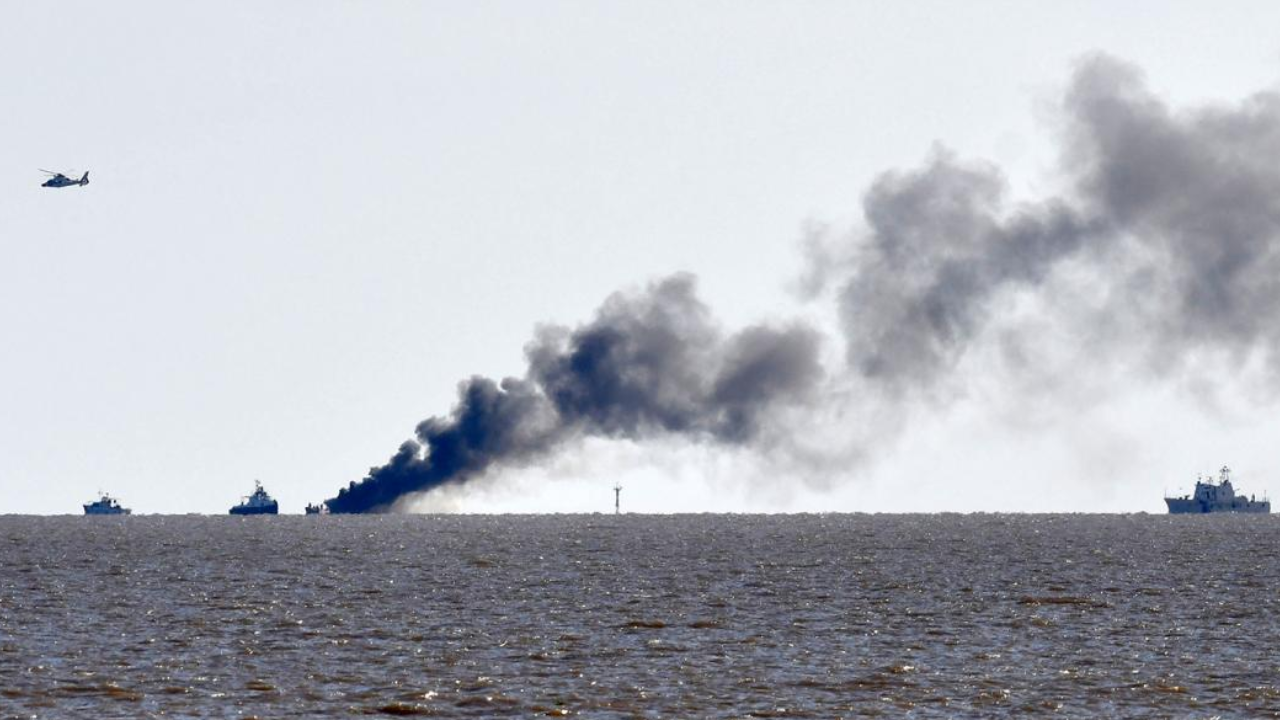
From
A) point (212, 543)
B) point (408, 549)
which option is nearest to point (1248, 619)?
point (408, 549)

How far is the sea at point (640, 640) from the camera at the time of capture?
185 feet

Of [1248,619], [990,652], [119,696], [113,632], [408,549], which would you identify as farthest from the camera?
[408,549]

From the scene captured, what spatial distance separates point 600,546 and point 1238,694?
12217cm

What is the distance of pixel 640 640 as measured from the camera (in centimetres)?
7356

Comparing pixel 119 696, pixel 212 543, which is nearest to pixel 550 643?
pixel 119 696

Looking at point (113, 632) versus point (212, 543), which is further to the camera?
point (212, 543)

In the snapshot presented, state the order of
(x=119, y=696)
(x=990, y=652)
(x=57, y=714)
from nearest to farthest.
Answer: (x=57, y=714) < (x=119, y=696) < (x=990, y=652)

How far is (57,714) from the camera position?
53.0 meters

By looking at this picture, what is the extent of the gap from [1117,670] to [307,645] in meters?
29.0

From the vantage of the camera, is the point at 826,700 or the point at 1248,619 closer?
the point at 826,700

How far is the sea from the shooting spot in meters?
56.4

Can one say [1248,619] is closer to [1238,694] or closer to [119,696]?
[1238,694]

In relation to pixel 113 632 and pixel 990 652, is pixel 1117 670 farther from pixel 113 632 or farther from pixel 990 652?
pixel 113 632

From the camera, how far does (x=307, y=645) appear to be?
2783 inches
